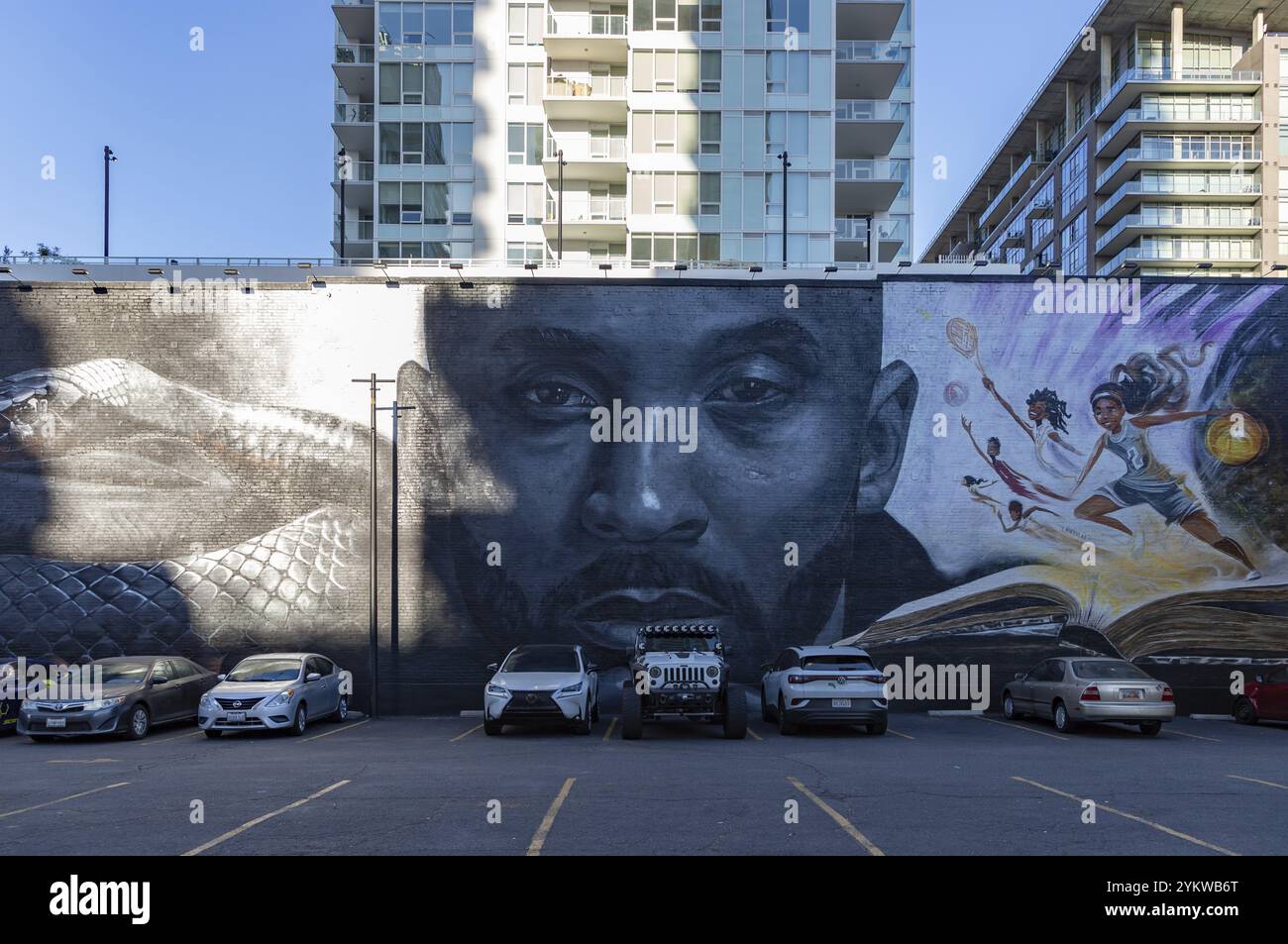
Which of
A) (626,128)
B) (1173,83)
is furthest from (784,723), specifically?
(1173,83)

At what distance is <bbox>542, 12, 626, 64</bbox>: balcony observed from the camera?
1820 inches

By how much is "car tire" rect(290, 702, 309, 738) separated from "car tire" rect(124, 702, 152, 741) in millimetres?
2561

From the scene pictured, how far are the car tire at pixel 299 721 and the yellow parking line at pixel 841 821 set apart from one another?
9.73 m

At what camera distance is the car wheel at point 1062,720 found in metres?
19.7

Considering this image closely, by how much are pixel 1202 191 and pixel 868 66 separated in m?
41.6

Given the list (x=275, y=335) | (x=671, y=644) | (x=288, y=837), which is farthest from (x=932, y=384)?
(x=288, y=837)

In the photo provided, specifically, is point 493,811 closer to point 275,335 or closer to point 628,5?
point 275,335

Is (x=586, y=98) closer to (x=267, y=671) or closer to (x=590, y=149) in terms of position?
(x=590, y=149)

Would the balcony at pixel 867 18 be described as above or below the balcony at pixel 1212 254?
above

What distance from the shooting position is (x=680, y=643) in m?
20.0

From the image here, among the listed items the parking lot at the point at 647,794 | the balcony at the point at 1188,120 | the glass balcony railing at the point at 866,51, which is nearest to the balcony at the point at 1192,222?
the balcony at the point at 1188,120

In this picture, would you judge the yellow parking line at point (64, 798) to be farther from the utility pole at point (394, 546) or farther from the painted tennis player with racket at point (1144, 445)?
the painted tennis player with racket at point (1144, 445)

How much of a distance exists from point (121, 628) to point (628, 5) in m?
32.9

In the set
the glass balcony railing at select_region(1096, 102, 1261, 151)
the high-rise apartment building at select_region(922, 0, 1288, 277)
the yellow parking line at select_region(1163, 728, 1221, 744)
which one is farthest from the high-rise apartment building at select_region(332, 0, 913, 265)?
the glass balcony railing at select_region(1096, 102, 1261, 151)
